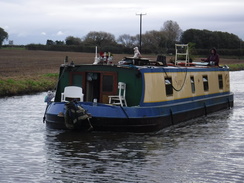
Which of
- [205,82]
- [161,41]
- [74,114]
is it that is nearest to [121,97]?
[74,114]

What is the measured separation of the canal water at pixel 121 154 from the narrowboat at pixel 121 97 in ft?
1.20

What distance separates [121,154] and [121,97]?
3.36 meters

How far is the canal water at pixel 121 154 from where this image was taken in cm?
1175

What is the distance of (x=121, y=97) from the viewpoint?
16.9 meters

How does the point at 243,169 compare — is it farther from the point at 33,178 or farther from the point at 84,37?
the point at 84,37

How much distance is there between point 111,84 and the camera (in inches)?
685

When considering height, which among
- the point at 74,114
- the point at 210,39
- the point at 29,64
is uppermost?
the point at 210,39

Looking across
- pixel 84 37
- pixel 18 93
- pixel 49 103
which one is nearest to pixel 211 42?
pixel 84 37

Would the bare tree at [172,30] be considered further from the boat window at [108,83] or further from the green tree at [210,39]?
the boat window at [108,83]

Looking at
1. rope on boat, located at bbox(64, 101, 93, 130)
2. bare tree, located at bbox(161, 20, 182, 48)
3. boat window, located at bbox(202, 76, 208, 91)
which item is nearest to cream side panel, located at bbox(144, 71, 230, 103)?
boat window, located at bbox(202, 76, 208, 91)

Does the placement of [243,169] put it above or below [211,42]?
below

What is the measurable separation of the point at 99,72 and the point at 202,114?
223 inches

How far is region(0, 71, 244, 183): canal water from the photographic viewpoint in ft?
38.5

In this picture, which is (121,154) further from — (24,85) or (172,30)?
(172,30)
